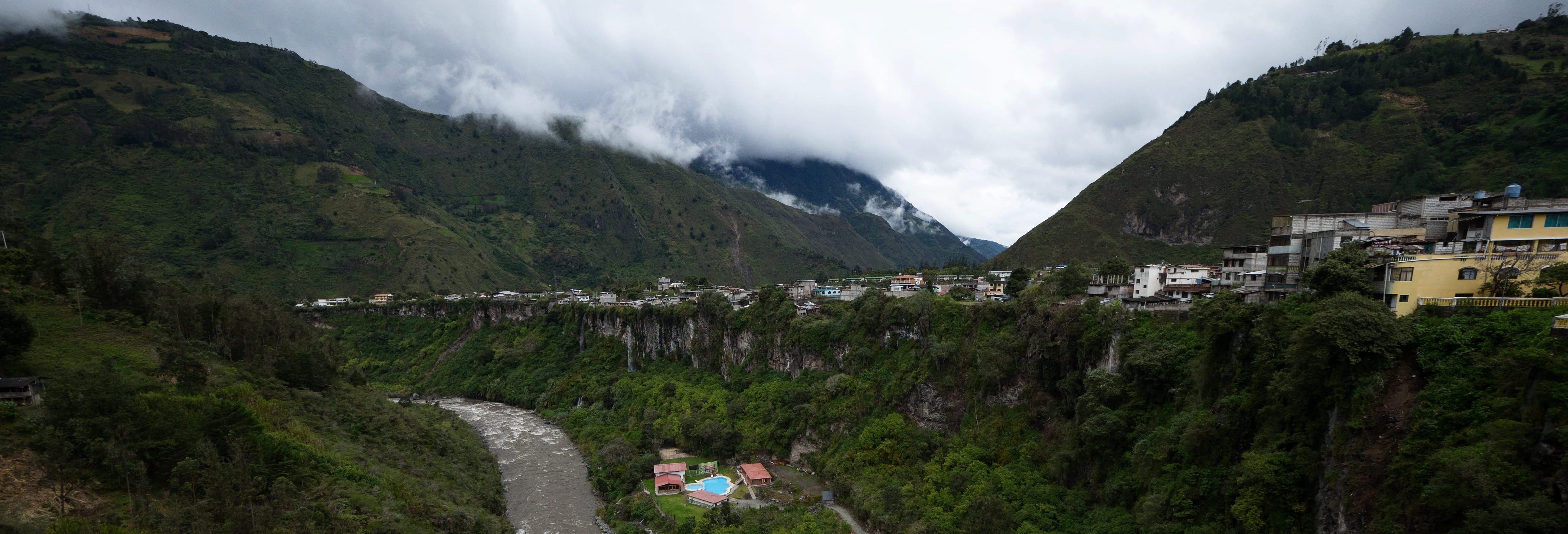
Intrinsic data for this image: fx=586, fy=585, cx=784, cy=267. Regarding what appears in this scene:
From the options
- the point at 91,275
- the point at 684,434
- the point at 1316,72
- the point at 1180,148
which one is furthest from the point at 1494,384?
the point at 1316,72

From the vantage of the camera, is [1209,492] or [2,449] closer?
[2,449]

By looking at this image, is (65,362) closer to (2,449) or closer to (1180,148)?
(2,449)

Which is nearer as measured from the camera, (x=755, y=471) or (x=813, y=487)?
(x=813, y=487)

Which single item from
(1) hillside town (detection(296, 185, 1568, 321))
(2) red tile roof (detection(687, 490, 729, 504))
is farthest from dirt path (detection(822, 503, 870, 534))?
Answer: (1) hillside town (detection(296, 185, 1568, 321))

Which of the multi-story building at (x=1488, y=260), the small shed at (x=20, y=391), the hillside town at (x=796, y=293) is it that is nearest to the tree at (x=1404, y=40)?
the hillside town at (x=796, y=293)

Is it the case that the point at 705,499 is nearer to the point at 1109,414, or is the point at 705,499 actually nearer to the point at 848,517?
the point at 848,517

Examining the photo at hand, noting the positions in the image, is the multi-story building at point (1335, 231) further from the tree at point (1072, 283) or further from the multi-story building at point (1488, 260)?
the tree at point (1072, 283)

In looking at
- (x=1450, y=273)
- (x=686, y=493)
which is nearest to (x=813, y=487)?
(x=686, y=493)
